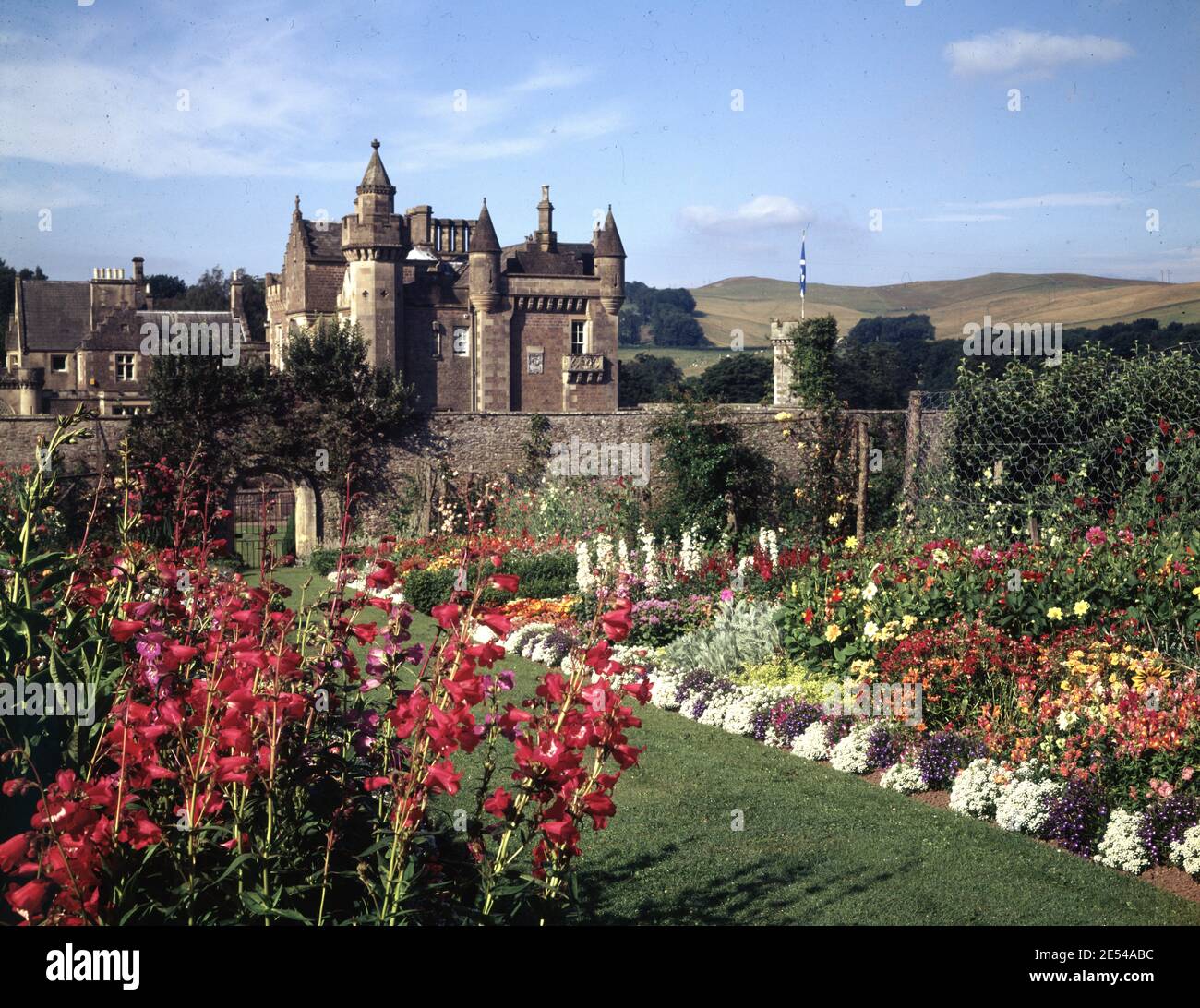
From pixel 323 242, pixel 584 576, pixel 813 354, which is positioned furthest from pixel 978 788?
pixel 323 242

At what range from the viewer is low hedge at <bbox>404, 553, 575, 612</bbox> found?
1378 centimetres

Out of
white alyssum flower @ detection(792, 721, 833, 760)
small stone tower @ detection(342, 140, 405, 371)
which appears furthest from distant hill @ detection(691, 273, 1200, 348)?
white alyssum flower @ detection(792, 721, 833, 760)

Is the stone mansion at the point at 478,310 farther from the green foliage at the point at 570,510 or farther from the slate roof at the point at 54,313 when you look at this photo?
the green foliage at the point at 570,510

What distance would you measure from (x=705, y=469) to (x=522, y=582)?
20.0 ft

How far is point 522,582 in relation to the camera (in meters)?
14.2

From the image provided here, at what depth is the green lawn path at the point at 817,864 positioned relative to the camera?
5348 millimetres

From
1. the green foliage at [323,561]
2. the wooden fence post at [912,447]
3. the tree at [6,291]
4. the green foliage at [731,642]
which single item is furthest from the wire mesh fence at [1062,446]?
the tree at [6,291]

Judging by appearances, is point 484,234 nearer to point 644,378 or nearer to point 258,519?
point 258,519

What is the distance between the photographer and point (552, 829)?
3.24 metres

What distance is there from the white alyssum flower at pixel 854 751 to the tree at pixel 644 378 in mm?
58533

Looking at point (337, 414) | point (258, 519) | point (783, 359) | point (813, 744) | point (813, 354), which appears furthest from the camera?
point (783, 359)

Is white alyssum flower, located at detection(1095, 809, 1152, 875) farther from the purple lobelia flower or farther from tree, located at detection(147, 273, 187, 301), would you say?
tree, located at detection(147, 273, 187, 301)
